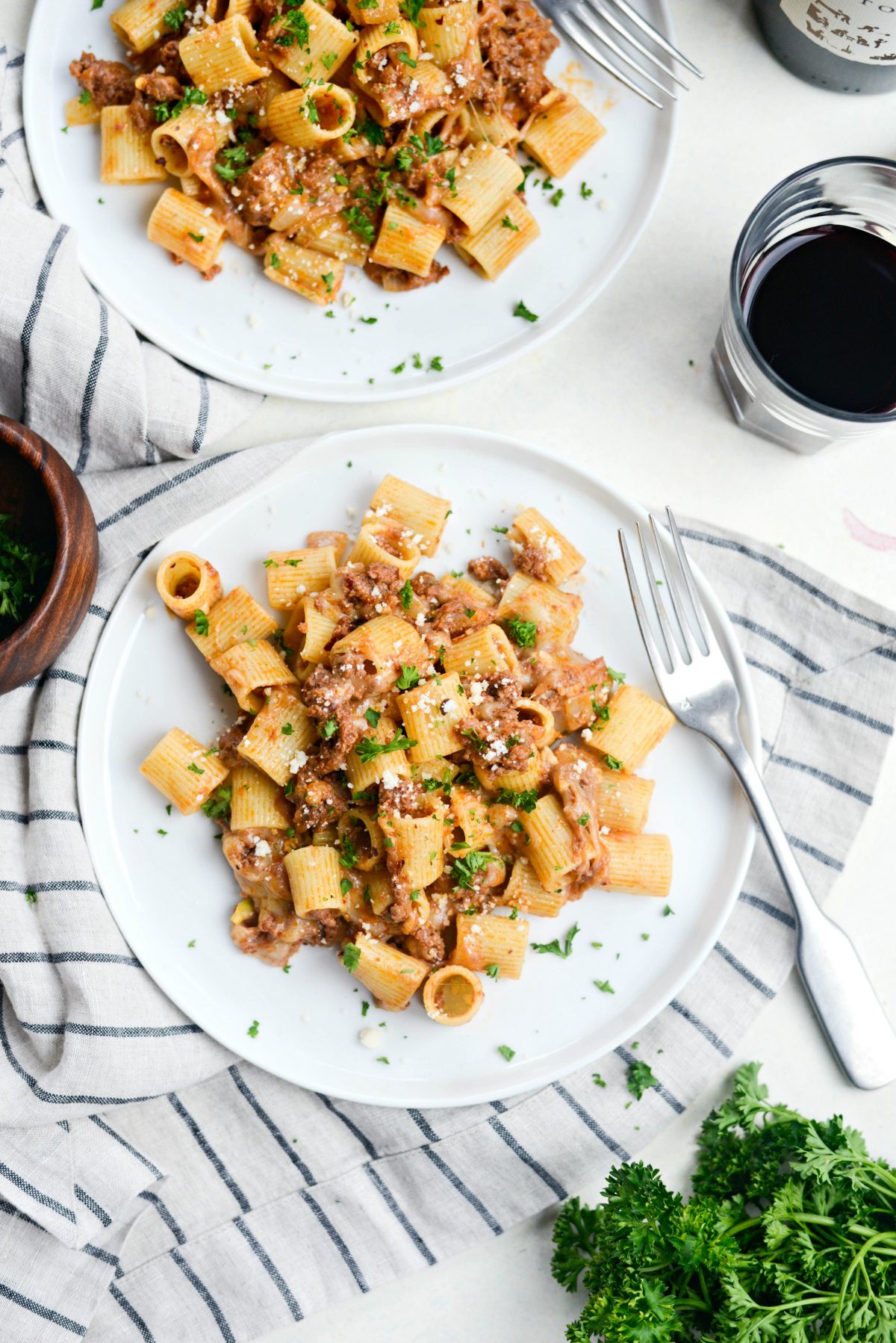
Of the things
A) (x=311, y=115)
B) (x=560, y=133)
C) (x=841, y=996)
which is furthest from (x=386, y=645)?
(x=841, y=996)

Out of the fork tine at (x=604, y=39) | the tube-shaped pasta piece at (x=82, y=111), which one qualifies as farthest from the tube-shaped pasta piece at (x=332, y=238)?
the fork tine at (x=604, y=39)

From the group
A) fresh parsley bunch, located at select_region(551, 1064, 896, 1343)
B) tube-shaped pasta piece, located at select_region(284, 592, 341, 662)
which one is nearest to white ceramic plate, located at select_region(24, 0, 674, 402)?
tube-shaped pasta piece, located at select_region(284, 592, 341, 662)

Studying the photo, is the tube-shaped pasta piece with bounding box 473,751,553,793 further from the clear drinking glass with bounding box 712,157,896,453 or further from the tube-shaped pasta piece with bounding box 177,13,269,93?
the tube-shaped pasta piece with bounding box 177,13,269,93

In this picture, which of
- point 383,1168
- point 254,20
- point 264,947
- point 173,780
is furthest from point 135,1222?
point 254,20

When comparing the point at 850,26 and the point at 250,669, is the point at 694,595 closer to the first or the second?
the point at 250,669

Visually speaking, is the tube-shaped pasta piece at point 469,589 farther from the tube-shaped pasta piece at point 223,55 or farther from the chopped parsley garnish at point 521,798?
the tube-shaped pasta piece at point 223,55

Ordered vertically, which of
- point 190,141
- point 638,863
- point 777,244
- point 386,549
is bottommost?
point 638,863

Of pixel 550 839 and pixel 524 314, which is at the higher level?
pixel 524 314
